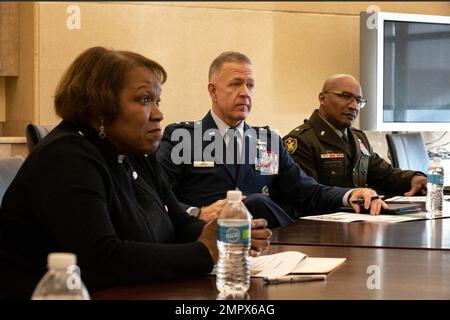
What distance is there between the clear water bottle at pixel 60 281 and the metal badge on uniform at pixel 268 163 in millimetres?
2543

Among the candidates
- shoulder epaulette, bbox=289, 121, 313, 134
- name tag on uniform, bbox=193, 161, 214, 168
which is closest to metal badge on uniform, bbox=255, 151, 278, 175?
name tag on uniform, bbox=193, 161, 214, 168

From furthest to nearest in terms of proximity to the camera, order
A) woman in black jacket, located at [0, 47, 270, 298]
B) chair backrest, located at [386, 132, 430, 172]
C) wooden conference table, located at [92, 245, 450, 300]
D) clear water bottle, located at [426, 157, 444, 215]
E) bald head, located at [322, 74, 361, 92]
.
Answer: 1. chair backrest, located at [386, 132, 430, 172]
2. bald head, located at [322, 74, 361, 92]
3. clear water bottle, located at [426, 157, 444, 215]
4. woman in black jacket, located at [0, 47, 270, 298]
5. wooden conference table, located at [92, 245, 450, 300]

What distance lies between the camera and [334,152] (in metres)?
4.08

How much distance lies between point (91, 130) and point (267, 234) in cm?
47

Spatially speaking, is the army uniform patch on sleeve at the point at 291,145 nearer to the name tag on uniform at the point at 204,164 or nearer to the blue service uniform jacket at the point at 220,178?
the blue service uniform jacket at the point at 220,178

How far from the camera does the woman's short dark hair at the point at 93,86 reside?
5.82ft

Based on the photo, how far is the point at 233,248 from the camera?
5.19ft

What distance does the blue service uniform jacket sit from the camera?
3.41 metres

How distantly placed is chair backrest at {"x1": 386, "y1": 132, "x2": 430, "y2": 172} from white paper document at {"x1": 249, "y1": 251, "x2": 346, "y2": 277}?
118 inches

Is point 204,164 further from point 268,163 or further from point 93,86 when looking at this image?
point 93,86

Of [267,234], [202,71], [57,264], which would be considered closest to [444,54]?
[202,71]

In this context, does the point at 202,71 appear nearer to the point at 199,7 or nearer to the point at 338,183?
the point at 199,7

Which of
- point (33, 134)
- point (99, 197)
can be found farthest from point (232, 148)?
point (99, 197)

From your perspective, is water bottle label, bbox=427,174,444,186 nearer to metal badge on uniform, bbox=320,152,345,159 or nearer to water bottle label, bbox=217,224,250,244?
metal badge on uniform, bbox=320,152,345,159
